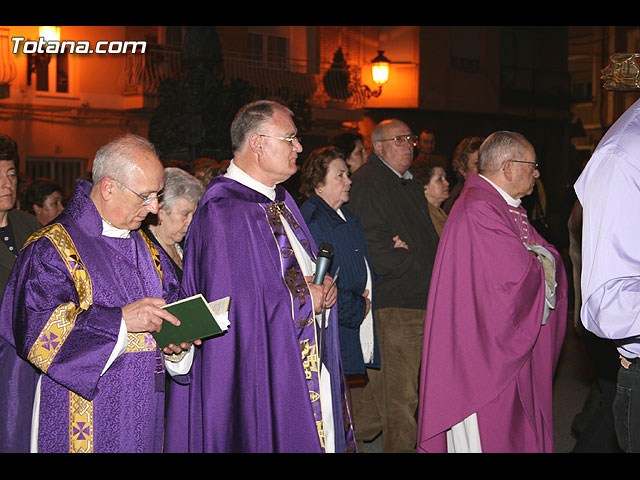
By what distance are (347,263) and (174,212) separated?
4.56 feet

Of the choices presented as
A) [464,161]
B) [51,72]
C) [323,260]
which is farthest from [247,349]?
[51,72]

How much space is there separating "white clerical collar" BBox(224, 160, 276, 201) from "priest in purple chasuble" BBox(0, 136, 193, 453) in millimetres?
738

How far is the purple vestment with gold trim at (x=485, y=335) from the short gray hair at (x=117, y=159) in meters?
2.06

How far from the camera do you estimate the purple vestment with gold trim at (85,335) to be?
10.3 feet

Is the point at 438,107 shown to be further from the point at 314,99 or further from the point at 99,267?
the point at 99,267

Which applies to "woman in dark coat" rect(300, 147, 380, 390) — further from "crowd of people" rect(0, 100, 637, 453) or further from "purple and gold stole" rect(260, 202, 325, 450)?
"purple and gold stole" rect(260, 202, 325, 450)

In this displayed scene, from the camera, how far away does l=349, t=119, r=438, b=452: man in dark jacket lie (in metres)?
5.87

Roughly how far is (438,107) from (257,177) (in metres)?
18.9

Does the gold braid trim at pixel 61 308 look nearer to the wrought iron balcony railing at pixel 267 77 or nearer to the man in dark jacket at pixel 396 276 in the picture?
the man in dark jacket at pixel 396 276

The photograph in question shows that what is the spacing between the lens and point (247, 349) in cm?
384

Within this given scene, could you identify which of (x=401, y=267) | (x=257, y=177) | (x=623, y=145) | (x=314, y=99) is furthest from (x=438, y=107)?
(x=623, y=145)

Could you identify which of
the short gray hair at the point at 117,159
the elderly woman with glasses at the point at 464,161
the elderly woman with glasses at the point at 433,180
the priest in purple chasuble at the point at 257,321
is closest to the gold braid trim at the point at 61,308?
the short gray hair at the point at 117,159

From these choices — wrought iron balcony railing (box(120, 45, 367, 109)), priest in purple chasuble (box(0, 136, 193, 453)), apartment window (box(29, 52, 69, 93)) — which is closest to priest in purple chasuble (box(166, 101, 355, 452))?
priest in purple chasuble (box(0, 136, 193, 453))

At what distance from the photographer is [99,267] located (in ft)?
11.0
